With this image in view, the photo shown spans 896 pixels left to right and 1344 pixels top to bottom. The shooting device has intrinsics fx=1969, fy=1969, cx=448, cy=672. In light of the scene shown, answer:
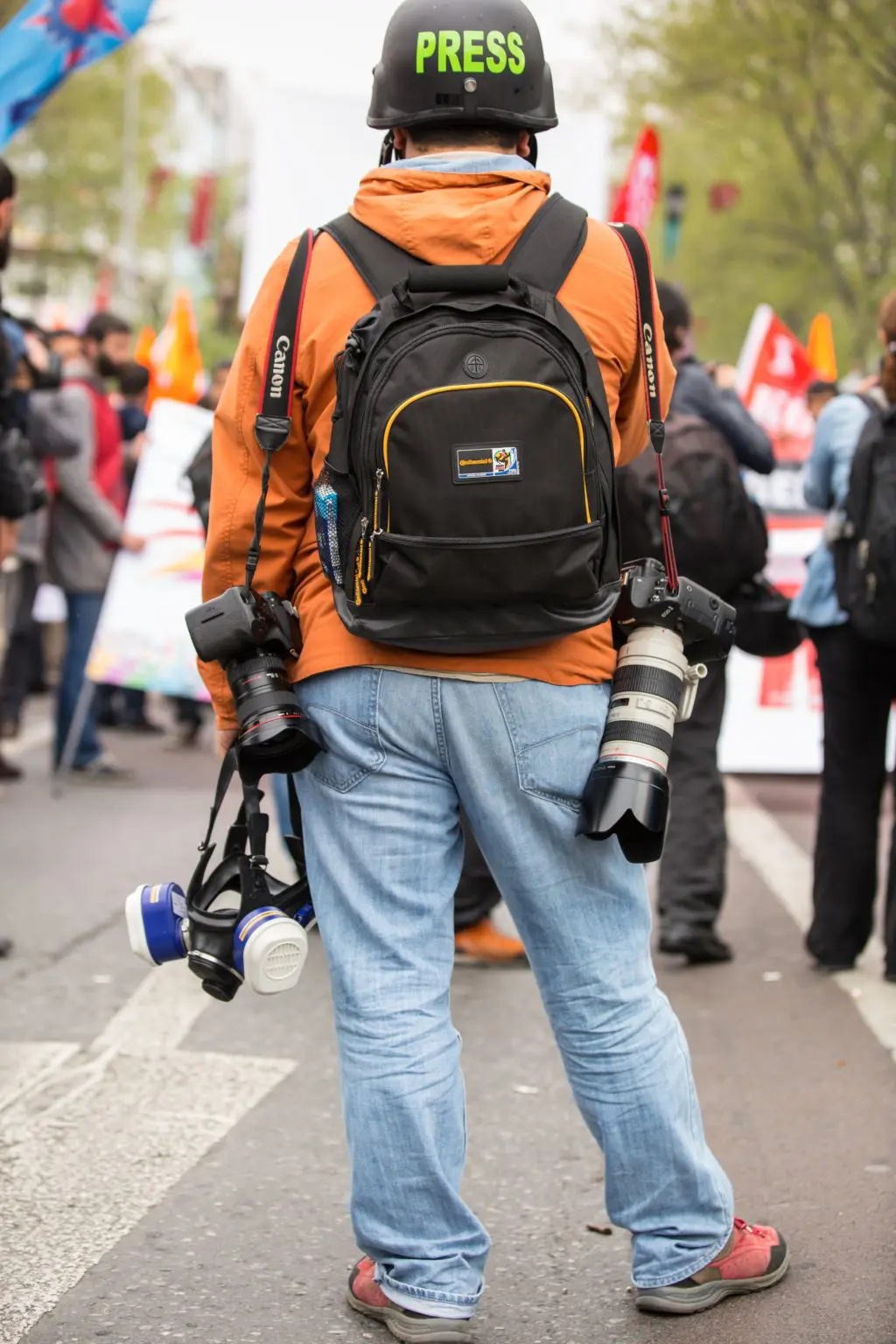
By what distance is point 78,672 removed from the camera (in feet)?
30.8

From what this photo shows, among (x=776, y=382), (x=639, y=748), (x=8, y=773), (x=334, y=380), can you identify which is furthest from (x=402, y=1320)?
(x=776, y=382)

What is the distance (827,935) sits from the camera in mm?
5855

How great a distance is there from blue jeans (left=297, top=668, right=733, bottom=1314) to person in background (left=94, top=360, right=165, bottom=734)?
873 cm

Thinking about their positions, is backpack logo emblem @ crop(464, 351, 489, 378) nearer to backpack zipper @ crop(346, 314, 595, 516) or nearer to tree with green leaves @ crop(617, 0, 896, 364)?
backpack zipper @ crop(346, 314, 595, 516)

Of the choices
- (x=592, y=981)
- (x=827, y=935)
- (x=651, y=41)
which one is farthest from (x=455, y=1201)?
(x=651, y=41)

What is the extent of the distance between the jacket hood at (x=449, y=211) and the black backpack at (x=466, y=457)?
0.03 metres

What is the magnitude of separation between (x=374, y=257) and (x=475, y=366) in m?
0.29

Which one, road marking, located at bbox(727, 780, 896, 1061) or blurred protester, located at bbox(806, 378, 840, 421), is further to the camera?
blurred protester, located at bbox(806, 378, 840, 421)

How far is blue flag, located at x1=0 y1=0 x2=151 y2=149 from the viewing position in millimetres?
7535

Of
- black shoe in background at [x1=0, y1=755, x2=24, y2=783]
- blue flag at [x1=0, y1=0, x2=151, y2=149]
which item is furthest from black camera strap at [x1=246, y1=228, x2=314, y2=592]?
black shoe in background at [x1=0, y1=755, x2=24, y2=783]

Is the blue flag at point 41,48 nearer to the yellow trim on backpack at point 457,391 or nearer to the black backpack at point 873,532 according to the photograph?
the black backpack at point 873,532

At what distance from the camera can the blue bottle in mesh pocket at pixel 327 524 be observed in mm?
2988

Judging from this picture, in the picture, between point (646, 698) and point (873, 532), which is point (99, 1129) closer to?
point (646, 698)

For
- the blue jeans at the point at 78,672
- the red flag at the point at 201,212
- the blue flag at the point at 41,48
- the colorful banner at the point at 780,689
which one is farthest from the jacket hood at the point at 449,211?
the red flag at the point at 201,212
